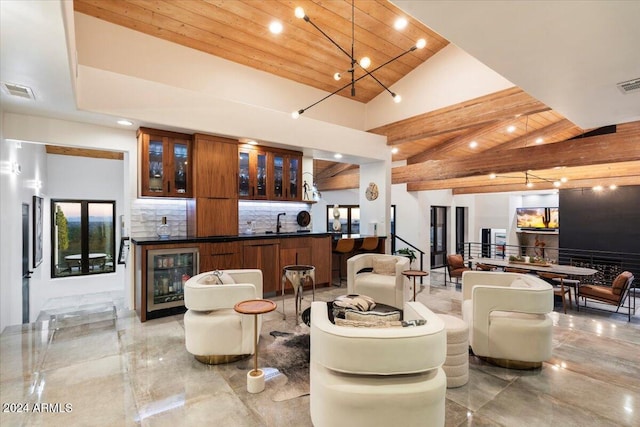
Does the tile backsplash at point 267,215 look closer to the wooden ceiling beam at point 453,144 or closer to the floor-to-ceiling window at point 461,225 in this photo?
the wooden ceiling beam at point 453,144

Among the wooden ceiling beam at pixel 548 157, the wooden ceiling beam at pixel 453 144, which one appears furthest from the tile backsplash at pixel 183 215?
the wooden ceiling beam at pixel 453 144

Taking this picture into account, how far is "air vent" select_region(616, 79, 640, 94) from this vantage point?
302 cm

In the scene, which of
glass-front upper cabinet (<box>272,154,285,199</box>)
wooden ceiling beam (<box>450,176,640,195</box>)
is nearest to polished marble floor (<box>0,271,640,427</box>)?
glass-front upper cabinet (<box>272,154,285,199</box>)

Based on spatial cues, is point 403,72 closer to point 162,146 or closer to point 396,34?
point 396,34

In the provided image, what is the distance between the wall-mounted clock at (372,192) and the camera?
23.3ft

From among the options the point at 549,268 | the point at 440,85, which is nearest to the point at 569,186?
the point at 549,268

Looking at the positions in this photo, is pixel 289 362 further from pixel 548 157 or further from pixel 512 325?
pixel 548 157

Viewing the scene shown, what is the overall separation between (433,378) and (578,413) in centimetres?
138

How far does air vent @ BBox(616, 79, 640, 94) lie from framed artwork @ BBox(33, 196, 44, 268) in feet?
28.3

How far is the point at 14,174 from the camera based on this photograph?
4.32m

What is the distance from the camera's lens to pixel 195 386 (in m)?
2.66

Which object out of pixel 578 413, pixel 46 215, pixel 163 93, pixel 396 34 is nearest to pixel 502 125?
pixel 396 34

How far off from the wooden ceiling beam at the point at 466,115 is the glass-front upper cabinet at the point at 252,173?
9.47 feet

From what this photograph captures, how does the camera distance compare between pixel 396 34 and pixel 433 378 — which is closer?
pixel 433 378
